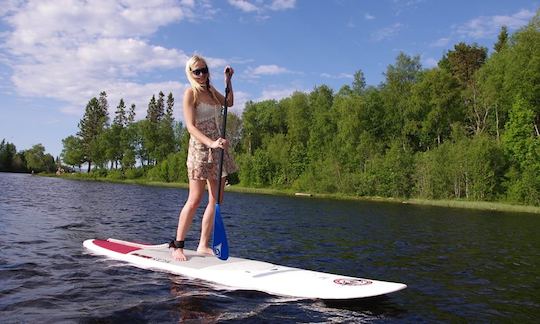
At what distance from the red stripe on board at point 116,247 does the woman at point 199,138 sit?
1472 millimetres

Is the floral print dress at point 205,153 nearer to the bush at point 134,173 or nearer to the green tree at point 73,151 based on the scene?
the bush at point 134,173

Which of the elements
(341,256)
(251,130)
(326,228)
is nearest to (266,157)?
(251,130)

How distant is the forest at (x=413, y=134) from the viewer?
50.7 metres

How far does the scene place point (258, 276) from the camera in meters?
6.88

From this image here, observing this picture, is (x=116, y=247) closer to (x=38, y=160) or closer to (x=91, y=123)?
(x=91, y=123)

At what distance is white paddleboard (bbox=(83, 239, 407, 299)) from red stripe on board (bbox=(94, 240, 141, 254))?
2cm

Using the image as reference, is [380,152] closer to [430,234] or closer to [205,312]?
[430,234]

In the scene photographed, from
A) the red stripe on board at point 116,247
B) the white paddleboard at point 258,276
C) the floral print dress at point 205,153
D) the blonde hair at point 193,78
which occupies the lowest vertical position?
the white paddleboard at point 258,276

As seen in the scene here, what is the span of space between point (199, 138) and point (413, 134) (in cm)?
6441

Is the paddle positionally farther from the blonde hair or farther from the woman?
the blonde hair

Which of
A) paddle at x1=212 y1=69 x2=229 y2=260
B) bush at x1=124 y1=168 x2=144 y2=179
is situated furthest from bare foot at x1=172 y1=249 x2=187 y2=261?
bush at x1=124 y1=168 x2=144 y2=179

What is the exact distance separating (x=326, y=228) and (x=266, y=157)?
202ft

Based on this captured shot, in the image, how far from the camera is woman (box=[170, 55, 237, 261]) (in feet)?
24.3

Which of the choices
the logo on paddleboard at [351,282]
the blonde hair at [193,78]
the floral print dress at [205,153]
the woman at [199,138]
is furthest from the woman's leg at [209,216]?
the logo on paddleboard at [351,282]
